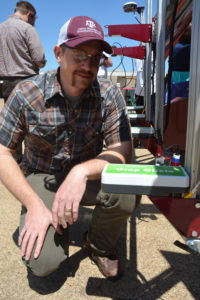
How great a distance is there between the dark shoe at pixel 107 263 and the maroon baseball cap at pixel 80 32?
119cm

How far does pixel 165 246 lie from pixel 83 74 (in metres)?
1.29

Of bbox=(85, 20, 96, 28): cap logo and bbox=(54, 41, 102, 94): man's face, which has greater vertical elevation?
bbox=(85, 20, 96, 28): cap logo

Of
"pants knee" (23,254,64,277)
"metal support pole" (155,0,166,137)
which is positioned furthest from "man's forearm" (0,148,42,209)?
"metal support pole" (155,0,166,137)

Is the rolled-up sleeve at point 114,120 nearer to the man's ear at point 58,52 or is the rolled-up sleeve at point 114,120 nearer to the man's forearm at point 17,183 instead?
the man's ear at point 58,52

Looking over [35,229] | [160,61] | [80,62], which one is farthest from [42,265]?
[160,61]

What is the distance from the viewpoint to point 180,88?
2.56 metres

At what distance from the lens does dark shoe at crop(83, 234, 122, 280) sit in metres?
1.72

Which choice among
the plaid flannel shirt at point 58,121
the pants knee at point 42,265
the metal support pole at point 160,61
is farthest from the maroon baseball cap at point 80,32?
the pants knee at point 42,265

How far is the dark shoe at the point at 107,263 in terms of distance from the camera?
172 centimetres

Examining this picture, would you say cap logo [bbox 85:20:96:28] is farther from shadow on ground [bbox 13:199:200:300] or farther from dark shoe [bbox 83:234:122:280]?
shadow on ground [bbox 13:199:200:300]

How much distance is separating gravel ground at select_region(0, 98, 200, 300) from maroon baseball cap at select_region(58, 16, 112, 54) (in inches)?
51.0

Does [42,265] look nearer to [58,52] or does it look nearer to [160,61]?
[58,52]

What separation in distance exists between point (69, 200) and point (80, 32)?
0.83 m

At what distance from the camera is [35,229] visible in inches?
57.7
